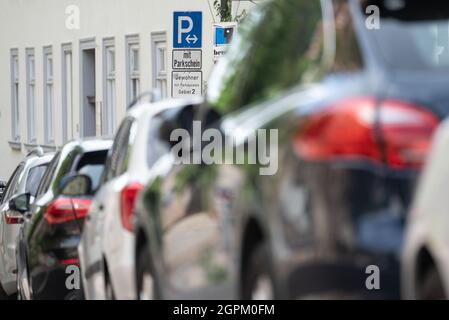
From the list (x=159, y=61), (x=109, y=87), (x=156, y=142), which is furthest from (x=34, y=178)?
(x=109, y=87)

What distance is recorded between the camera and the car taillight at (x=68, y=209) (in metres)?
11.6

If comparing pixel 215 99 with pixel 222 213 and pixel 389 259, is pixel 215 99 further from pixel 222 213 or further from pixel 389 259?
pixel 389 259

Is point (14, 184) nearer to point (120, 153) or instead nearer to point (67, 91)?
point (120, 153)

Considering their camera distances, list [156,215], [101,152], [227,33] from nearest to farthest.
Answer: [156,215]
[101,152]
[227,33]

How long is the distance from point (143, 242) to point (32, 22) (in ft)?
115

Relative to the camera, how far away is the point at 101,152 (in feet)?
40.1

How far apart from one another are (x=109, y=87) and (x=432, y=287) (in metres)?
30.8

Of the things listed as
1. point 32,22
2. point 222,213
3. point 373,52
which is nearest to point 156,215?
point 222,213

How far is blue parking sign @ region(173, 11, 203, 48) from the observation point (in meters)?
22.6

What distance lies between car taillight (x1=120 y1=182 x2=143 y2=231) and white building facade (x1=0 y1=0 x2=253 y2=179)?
55.3 feet

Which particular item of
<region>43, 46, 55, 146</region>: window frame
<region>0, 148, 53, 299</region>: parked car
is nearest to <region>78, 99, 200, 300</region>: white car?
<region>0, 148, 53, 299</region>: parked car

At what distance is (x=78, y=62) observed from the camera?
37375mm

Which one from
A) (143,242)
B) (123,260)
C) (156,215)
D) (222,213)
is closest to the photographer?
(222,213)

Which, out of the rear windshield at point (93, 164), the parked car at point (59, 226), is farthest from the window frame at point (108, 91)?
the rear windshield at point (93, 164)
